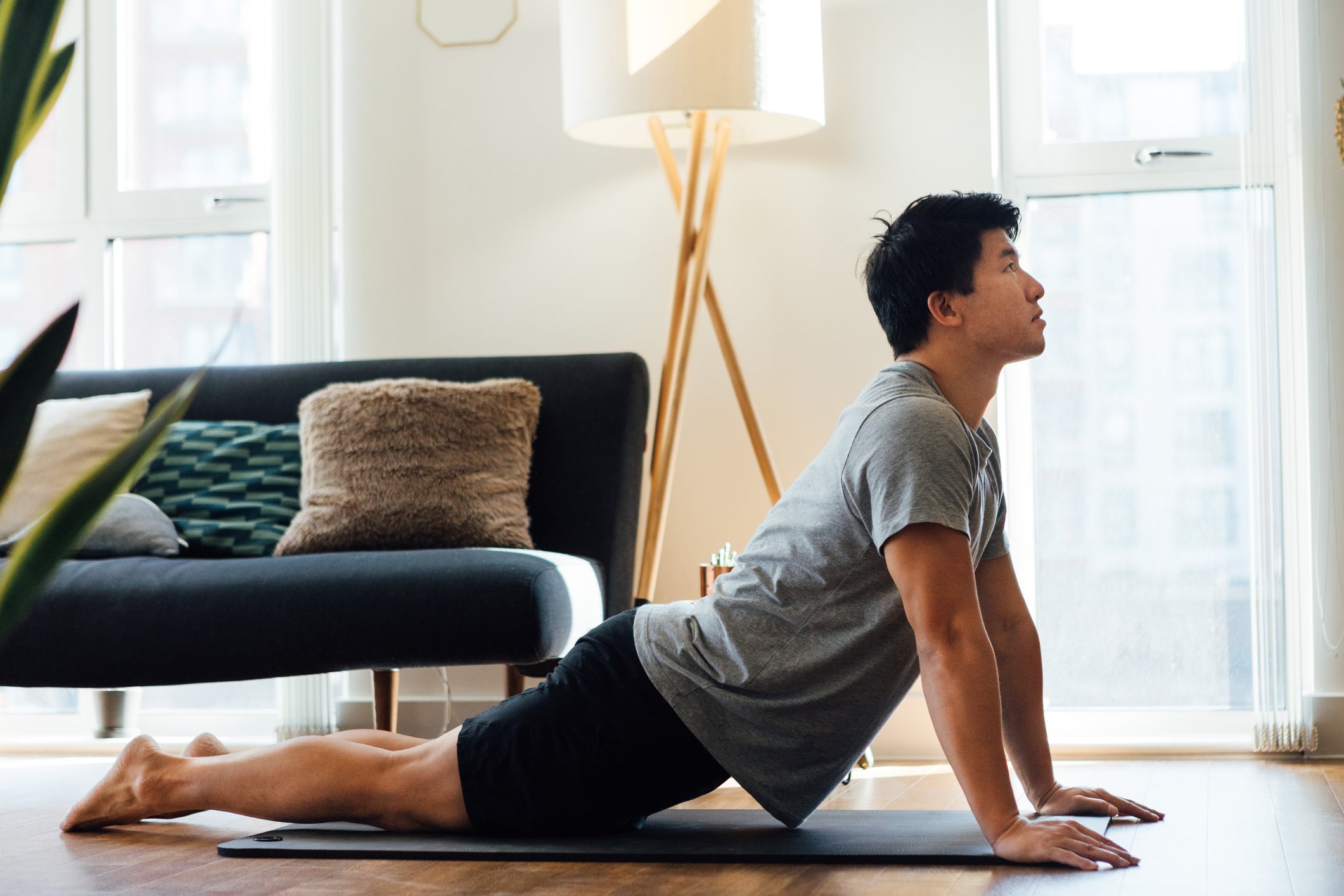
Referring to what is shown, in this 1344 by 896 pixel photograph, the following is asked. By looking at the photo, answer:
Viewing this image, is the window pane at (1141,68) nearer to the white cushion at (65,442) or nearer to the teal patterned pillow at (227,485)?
the teal patterned pillow at (227,485)

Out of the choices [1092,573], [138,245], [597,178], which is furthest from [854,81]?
[138,245]

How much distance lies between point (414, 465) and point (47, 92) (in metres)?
2.27

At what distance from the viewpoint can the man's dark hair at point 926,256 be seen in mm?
1870

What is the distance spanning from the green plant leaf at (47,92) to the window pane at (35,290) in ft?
A: 11.2

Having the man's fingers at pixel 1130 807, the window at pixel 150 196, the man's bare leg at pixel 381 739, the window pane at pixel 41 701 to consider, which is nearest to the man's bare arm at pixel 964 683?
the man's fingers at pixel 1130 807

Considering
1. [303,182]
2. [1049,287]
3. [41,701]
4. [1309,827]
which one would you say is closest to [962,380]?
[1309,827]

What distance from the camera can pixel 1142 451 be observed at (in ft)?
11.0

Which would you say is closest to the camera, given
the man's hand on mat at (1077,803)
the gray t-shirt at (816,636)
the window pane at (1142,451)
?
the gray t-shirt at (816,636)

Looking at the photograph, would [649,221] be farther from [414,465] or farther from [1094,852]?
[1094,852]

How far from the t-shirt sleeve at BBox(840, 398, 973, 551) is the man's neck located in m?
0.10

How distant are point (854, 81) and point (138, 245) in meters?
2.08

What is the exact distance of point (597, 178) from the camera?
354 cm

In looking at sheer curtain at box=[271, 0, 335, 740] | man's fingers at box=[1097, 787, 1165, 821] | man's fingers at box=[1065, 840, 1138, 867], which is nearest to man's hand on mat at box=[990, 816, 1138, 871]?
man's fingers at box=[1065, 840, 1138, 867]

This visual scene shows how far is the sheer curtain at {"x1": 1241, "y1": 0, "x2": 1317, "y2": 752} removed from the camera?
3.10 meters
